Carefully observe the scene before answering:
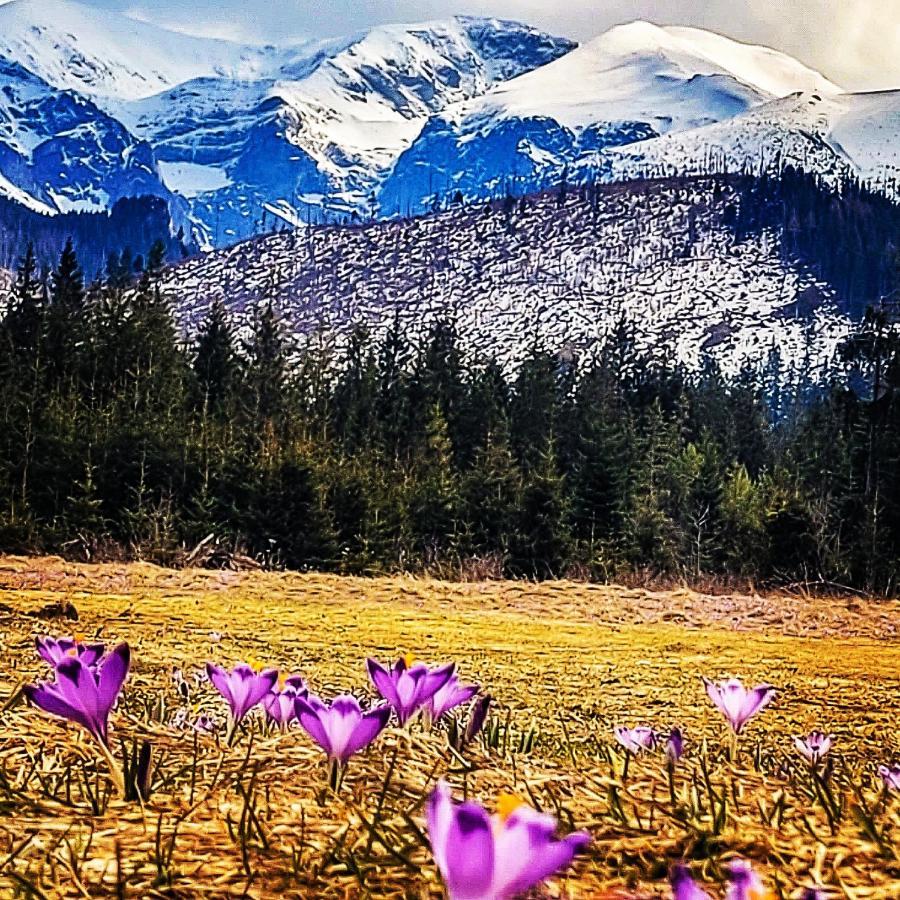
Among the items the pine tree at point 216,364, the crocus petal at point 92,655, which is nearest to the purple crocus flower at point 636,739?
the crocus petal at point 92,655

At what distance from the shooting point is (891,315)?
20.8 metres

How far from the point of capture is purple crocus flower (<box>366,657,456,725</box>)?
154 cm

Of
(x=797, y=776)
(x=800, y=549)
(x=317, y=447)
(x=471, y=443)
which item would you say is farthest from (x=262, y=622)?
(x=471, y=443)

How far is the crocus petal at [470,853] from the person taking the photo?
0.57m

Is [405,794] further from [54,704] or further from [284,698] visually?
[54,704]

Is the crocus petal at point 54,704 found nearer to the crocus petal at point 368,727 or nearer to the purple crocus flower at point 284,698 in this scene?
the crocus petal at point 368,727

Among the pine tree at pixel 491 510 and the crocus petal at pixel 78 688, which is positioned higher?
the pine tree at pixel 491 510

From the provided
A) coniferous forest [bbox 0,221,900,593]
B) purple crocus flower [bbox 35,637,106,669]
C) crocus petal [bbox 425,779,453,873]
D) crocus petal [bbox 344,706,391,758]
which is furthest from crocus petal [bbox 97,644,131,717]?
coniferous forest [bbox 0,221,900,593]

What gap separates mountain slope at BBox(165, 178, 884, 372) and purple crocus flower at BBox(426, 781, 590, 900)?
76174 mm

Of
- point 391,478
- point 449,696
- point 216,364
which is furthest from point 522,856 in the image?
point 216,364

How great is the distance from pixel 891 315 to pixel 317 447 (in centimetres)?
1093

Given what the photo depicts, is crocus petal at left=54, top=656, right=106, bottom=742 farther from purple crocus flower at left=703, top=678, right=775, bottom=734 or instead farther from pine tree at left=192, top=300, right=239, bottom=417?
pine tree at left=192, top=300, right=239, bottom=417

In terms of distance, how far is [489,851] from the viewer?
0.58 m

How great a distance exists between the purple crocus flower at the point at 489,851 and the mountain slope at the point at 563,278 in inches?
2999
